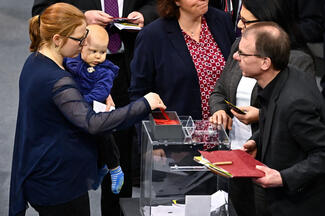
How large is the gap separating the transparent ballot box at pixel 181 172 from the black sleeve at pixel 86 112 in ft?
0.37

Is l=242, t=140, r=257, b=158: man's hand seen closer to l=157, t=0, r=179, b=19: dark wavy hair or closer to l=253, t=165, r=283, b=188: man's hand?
l=253, t=165, r=283, b=188: man's hand

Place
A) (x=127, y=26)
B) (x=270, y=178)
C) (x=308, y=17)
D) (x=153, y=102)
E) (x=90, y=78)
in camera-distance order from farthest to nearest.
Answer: (x=308, y=17) → (x=127, y=26) → (x=90, y=78) → (x=153, y=102) → (x=270, y=178)

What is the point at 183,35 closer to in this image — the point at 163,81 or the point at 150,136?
the point at 163,81

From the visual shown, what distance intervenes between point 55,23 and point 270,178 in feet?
4.33

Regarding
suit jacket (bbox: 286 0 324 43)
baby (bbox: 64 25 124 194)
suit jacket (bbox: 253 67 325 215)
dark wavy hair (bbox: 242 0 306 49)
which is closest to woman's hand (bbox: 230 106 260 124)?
suit jacket (bbox: 253 67 325 215)

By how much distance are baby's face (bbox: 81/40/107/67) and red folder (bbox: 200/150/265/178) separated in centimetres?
118

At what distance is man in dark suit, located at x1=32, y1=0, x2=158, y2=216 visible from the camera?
14.7 ft

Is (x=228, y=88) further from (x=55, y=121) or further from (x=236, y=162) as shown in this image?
(x=55, y=121)

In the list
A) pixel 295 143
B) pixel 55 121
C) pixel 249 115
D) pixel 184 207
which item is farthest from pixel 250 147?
pixel 55 121

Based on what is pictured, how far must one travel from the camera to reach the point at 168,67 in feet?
13.4

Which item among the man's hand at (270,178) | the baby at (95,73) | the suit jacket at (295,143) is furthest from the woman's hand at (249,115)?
the baby at (95,73)

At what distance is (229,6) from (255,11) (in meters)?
1.46

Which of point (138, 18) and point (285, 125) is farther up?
point (138, 18)

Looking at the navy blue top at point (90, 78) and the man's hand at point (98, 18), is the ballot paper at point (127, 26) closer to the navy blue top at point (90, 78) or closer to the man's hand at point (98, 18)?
the man's hand at point (98, 18)
